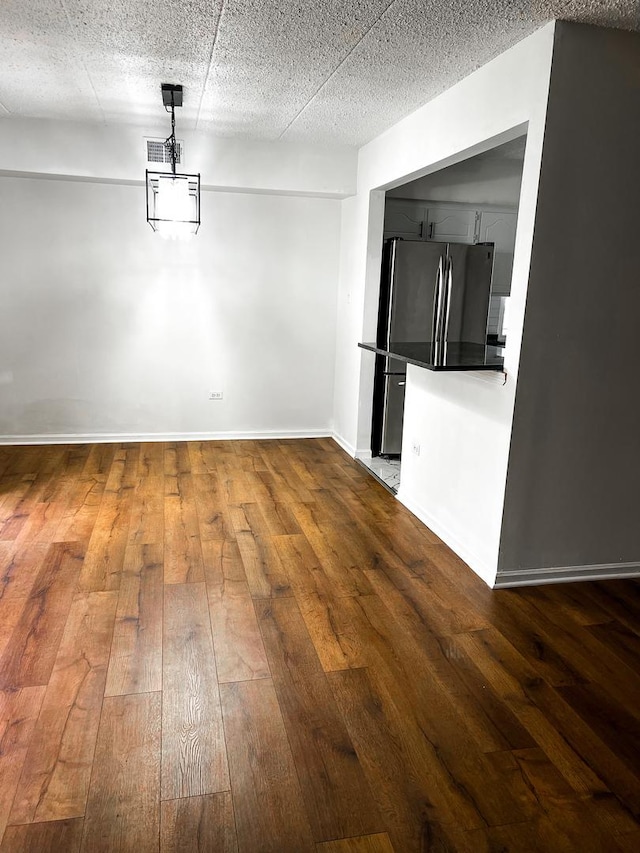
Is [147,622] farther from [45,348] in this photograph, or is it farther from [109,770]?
[45,348]

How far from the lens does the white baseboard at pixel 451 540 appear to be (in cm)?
322

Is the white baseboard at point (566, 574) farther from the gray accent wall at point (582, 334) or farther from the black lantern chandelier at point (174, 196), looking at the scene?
the black lantern chandelier at point (174, 196)

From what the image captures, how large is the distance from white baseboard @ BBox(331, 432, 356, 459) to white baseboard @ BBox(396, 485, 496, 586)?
107cm

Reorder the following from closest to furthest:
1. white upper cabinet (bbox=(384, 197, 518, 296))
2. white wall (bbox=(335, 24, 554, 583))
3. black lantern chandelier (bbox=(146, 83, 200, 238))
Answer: white wall (bbox=(335, 24, 554, 583)), black lantern chandelier (bbox=(146, 83, 200, 238)), white upper cabinet (bbox=(384, 197, 518, 296))

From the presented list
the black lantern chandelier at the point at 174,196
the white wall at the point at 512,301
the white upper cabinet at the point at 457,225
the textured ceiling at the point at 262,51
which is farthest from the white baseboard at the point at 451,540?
the white upper cabinet at the point at 457,225

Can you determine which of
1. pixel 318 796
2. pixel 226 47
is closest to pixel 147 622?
pixel 318 796

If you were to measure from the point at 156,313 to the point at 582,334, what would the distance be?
3678 millimetres

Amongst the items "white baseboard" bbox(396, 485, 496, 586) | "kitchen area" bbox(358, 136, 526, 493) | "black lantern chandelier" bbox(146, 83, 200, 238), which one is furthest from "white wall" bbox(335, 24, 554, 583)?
"black lantern chandelier" bbox(146, 83, 200, 238)

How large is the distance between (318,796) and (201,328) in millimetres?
4348

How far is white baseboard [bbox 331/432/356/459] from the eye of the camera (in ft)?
17.9

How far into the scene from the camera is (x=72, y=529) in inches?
145

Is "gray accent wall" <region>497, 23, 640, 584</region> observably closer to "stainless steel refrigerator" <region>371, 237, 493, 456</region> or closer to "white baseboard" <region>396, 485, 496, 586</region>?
"white baseboard" <region>396, 485, 496, 586</region>

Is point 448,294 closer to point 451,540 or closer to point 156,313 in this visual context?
point 451,540

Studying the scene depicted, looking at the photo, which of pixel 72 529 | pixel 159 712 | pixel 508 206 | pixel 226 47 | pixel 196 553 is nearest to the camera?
pixel 159 712
